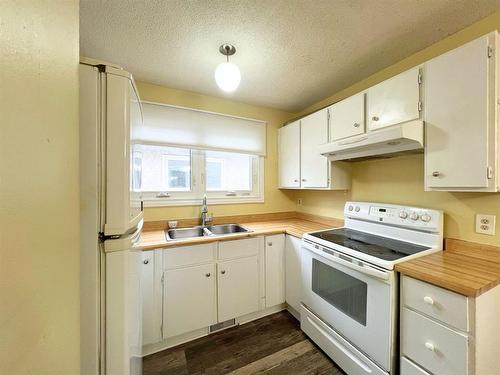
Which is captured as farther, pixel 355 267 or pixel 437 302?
pixel 355 267

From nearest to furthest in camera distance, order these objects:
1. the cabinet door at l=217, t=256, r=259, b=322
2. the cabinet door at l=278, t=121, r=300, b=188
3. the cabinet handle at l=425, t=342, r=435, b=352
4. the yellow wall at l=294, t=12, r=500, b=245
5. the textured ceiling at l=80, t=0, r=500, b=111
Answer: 1. the cabinet handle at l=425, t=342, r=435, b=352
2. the textured ceiling at l=80, t=0, r=500, b=111
3. the yellow wall at l=294, t=12, r=500, b=245
4. the cabinet door at l=217, t=256, r=259, b=322
5. the cabinet door at l=278, t=121, r=300, b=188

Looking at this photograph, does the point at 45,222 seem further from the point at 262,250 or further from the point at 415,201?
the point at 415,201

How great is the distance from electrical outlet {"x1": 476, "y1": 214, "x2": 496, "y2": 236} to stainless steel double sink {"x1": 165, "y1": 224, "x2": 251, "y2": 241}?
5.55 feet

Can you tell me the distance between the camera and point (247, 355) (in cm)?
163

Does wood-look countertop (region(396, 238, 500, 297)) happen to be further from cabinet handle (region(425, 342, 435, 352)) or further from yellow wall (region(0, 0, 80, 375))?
yellow wall (region(0, 0, 80, 375))

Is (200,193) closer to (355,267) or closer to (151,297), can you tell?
(151,297)

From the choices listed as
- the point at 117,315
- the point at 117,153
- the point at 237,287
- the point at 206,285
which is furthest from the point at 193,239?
the point at 117,153

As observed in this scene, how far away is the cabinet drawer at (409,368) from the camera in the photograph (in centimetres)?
107

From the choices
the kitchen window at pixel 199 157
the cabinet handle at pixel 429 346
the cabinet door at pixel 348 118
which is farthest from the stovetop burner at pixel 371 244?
the kitchen window at pixel 199 157

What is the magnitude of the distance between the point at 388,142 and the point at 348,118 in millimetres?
524

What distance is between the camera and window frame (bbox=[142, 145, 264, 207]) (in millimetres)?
2148

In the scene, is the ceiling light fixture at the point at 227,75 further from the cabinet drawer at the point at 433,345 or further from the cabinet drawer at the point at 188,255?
the cabinet drawer at the point at 433,345

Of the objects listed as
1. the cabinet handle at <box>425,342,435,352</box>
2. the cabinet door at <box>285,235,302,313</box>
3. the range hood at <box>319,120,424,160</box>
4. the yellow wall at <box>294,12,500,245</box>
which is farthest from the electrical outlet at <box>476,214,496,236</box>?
the cabinet door at <box>285,235,302,313</box>

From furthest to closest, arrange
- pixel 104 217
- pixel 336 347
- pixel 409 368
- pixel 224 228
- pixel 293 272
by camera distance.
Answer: pixel 224 228, pixel 293 272, pixel 336 347, pixel 409 368, pixel 104 217
